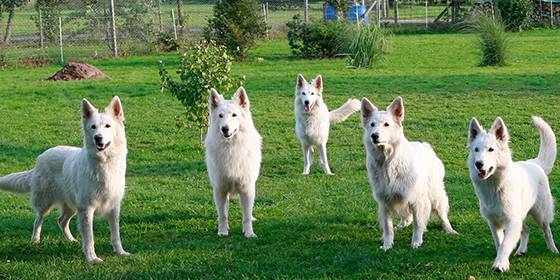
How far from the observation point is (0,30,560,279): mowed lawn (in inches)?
276

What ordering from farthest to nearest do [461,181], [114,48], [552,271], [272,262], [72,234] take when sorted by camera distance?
[114,48] < [461,181] < [72,234] < [272,262] < [552,271]

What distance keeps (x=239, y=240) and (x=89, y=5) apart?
26766mm

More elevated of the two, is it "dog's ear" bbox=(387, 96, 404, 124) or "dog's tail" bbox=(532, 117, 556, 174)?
"dog's ear" bbox=(387, 96, 404, 124)

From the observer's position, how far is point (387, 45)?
25344mm

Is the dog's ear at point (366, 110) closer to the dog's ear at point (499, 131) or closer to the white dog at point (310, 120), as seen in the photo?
the dog's ear at point (499, 131)

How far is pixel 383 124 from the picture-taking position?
7.31 metres

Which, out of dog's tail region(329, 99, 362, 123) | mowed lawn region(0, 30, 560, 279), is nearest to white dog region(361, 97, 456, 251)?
mowed lawn region(0, 30, 560, 279)

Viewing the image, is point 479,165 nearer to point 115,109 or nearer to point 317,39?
point 115,109

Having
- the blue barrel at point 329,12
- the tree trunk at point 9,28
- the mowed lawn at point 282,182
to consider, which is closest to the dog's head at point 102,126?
the mowed lawn at point 282,182

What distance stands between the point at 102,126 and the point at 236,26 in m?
21.0

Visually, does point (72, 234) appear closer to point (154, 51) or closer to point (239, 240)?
point (239, 240)

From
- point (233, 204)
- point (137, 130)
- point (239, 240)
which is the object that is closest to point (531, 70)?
point (137, 130)

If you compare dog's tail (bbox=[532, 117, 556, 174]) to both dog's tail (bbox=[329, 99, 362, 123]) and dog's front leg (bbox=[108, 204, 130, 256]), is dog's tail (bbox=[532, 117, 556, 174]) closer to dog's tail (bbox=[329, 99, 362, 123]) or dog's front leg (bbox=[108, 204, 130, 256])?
dog's front leg (bbox=[108, 204, 130, 256])

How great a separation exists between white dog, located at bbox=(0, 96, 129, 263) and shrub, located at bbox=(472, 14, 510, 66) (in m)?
19.5
